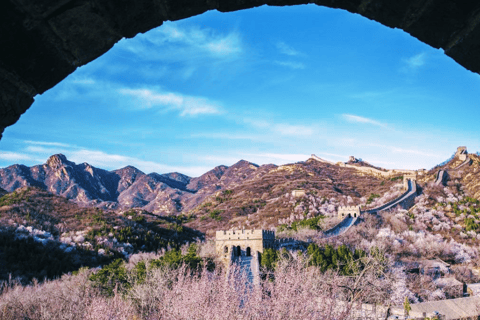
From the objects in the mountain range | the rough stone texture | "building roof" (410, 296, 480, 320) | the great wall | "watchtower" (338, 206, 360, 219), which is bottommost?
"building roof" (410, 296, 480, 320)

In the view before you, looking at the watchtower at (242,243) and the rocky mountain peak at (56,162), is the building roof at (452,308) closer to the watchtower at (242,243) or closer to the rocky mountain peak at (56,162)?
the watchtower at (242,243)

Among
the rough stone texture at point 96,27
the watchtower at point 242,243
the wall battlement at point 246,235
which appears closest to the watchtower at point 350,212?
the wall battlement at point 246,235

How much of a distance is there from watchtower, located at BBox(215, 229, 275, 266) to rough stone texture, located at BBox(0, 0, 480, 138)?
120 feet

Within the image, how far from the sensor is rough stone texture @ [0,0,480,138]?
2443 mm

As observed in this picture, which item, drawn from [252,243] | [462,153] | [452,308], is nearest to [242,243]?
[252,243]

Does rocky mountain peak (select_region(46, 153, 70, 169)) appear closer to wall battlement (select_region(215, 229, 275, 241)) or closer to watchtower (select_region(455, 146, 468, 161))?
wall battlement (select_region(215, 229, 275, 241))

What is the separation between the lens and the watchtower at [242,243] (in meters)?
38.6

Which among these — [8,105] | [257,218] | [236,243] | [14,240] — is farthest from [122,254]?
[8,105]

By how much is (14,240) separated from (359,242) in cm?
4389

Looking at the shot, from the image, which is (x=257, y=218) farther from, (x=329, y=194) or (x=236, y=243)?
(x=236, y=243)

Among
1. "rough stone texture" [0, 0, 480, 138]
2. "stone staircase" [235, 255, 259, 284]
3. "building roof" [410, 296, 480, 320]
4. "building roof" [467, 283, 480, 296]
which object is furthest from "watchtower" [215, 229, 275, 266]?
"rough stone texture" [0, 0, 480, 138]

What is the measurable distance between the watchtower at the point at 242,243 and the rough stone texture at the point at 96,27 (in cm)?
3673

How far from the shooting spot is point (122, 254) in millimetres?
48188

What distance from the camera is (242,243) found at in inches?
1555
